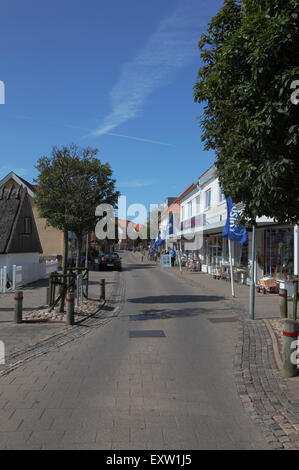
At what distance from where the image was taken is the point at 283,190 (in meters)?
5.27

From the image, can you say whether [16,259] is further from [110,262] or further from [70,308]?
[110,262]

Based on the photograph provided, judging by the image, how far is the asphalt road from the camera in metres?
3.83

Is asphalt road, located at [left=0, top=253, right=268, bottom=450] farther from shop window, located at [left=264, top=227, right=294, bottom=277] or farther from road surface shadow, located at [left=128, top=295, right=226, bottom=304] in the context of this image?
shop window, located at [left=264, top=227, right=294, bottom=277]

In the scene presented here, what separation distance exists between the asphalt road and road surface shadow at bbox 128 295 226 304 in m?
4.69

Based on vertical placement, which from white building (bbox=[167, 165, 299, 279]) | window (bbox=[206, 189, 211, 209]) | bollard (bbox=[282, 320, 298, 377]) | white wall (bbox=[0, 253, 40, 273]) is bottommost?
bollard (bbox=[282, 320, 298, 377])

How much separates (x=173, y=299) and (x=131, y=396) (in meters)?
9.25

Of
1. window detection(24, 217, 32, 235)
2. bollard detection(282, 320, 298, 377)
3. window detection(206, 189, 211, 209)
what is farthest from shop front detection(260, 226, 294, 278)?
window detection(24, 217, 32, 235)

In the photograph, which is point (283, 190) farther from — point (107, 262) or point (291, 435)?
point (107, 262)

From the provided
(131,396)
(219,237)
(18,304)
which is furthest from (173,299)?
(219,237)

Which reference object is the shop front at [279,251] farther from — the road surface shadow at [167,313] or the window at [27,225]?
the window at [27,225]

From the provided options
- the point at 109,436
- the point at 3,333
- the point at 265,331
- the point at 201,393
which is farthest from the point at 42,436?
Answer: the point at 265,331

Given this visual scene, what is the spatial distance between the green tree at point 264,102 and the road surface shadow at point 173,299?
763 cm

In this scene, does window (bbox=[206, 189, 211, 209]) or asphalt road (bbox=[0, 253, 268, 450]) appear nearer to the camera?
asphalt road (bbox=[0, 253, 268, 450])
